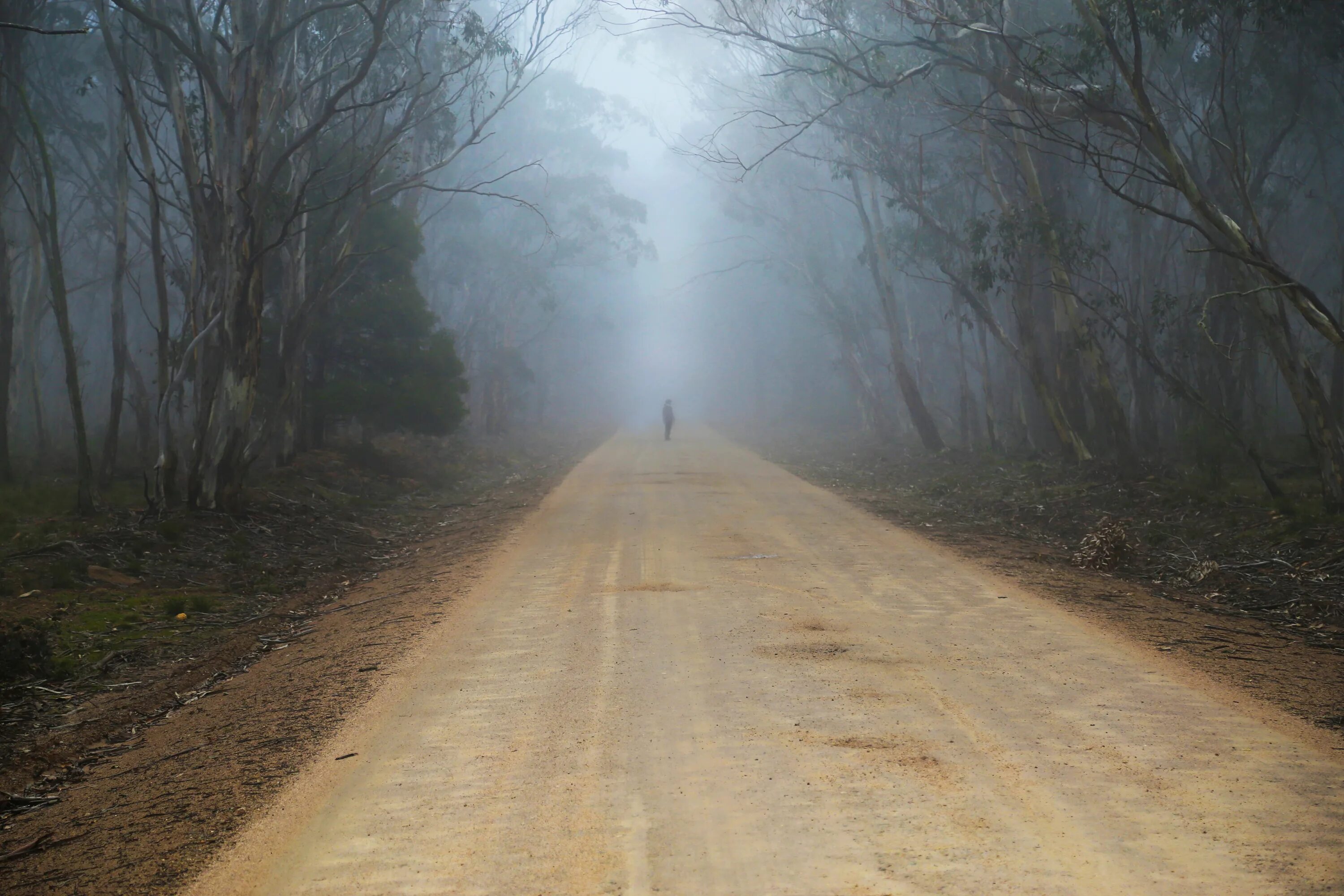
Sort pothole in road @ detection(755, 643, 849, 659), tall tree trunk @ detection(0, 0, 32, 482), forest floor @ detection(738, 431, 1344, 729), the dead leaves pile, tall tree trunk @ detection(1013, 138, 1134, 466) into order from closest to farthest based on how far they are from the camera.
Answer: pothole in road @ detection(755, 643, 849, 659) → forest floor @ detection(738, 431, 1344, 729) → the dead leaves pile → tall tree trunk @ detection(0, 0, 32, 482) → tall tree trunk @ detection(1013, 138, 1134, 466)

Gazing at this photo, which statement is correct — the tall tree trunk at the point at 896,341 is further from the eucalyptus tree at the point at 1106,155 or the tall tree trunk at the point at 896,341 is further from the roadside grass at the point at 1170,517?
the roadside grass at the point at 1170,517

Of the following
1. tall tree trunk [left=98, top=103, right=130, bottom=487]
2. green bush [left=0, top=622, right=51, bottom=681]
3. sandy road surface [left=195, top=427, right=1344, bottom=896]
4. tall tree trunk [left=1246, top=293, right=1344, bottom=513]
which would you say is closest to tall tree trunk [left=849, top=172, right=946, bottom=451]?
tall tree trunk [left=1246, top=293, right=1344, bottom=513]

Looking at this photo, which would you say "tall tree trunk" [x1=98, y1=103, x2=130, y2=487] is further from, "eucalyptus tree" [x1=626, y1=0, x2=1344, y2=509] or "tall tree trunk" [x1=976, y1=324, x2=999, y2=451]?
"tall tree trunk" [x1=976, y1=324, x2=999, y2=451]

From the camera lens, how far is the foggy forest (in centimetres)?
966

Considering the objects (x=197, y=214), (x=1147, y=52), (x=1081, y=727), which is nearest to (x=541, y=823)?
(x=1081, y=727)

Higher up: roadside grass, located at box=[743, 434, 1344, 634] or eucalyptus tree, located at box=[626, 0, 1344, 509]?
eucalyptus tree, located at box=[626, 0, 1344, 509]

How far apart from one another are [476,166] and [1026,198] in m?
20.6

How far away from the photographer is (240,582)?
33.2 feet

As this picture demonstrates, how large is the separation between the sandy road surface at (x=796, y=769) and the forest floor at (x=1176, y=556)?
0.61 metres

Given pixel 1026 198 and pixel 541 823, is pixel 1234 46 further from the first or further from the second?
pixel 541 823

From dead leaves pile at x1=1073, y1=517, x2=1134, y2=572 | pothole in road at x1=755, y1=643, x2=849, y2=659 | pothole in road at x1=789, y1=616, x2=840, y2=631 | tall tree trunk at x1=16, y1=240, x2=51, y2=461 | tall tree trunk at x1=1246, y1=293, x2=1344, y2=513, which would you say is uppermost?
tall tree trunk at x1=16, y1=240, x2=51, y2=461

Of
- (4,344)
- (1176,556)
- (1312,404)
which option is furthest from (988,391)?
(4,344)

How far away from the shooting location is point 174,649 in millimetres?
7848

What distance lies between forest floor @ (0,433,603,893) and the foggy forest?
0.22ft
